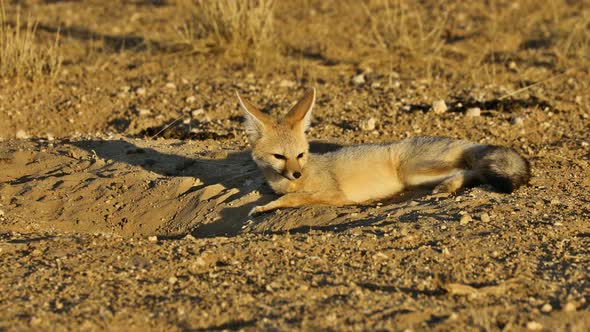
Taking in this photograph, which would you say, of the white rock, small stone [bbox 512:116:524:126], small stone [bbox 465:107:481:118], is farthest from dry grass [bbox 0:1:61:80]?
small stone [bbox 512:116:524:126]

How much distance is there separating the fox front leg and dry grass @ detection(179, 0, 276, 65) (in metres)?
3.82

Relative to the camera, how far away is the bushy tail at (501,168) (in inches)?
227

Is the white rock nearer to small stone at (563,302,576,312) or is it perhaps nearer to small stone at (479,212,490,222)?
small stone at (479,212,490,222)

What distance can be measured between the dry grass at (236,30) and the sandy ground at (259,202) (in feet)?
0.66

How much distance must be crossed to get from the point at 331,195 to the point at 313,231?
92 cm

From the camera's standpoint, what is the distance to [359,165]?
6336 millimetres

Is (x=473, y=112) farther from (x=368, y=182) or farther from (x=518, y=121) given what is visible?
(x=368, y=182)

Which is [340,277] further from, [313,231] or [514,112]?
[514,112]

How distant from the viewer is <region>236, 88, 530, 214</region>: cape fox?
19.4 feet

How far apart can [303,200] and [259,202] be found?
0.40 metres

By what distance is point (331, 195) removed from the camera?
607cm

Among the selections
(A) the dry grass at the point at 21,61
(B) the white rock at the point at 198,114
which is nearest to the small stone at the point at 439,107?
(B) the white rock at the point at 198,114

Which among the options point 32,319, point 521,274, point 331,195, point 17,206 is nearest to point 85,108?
point 17,206

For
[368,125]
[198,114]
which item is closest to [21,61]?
[198,114]
